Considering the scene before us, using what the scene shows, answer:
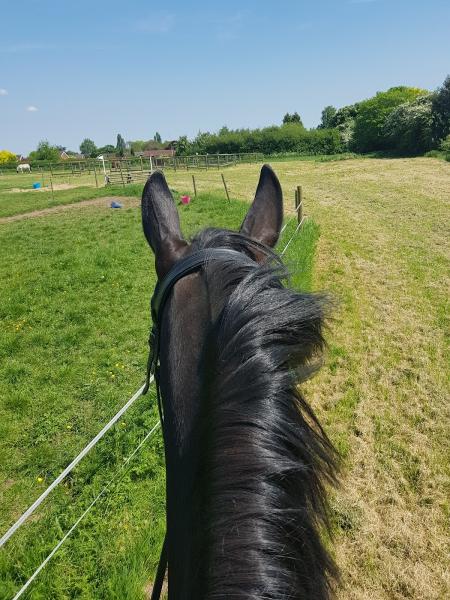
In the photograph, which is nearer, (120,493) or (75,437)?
(120,493)

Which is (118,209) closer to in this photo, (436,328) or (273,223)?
(436,328)

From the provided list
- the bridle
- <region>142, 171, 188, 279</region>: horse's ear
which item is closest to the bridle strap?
the bridle

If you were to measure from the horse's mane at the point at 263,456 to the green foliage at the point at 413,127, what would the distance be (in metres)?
47.0

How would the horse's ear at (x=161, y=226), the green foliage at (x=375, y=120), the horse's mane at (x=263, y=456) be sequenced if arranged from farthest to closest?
the green foliage at (x=375, y=120), the horse's ear at (x=161, y=226), the horse's mane at (x=263, y=456)

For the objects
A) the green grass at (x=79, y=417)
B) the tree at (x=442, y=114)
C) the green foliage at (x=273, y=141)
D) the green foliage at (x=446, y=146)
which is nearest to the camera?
the green grass at (x=79, y=417)

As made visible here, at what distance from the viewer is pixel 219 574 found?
0.76m

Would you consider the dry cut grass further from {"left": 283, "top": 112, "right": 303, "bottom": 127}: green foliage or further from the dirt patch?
{"left": 283, "top": 112, "right": 303, "bottom": 127}: green foliage

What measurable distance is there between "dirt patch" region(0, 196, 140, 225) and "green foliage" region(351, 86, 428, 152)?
134 ft

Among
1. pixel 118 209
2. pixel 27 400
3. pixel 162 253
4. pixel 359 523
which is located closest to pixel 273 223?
pixel 162 253

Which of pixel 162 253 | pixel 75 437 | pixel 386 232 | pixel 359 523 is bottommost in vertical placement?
pixel 359 523

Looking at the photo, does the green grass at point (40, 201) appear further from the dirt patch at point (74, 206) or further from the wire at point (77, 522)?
the wire at point (77, 522)

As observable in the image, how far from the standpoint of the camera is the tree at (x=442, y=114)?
131 ft

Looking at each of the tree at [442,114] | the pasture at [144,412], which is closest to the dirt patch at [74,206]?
the pasture at [144,412]

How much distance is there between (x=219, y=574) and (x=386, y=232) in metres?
12.6
